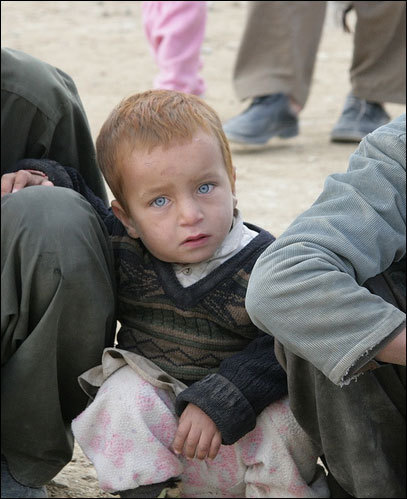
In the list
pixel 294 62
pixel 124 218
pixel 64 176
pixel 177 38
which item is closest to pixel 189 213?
pixel 124 218

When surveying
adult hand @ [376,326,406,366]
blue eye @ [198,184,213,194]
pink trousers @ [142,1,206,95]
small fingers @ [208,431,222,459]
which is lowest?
pink trousers @ [142,1,206,95]

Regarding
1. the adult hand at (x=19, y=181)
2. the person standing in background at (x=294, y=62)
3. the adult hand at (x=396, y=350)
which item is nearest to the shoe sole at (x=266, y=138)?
the person standing in background at (x=294, y=62)

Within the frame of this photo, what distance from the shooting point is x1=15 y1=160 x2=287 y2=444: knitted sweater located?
242cm

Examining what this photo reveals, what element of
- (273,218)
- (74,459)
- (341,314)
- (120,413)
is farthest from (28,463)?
(273,218)

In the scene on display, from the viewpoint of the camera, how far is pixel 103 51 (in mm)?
8836

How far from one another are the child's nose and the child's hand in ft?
1.37

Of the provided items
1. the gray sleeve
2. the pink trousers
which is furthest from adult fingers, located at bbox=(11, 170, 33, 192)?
the pink trousers

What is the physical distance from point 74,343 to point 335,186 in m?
0.65

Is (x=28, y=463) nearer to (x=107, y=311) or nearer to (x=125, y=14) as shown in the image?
(x=107, y=311)

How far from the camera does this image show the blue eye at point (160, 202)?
2.57m

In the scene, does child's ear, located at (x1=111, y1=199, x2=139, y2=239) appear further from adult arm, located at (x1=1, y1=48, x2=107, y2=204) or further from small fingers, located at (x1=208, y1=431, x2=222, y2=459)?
small fingers, located at (x1=208, y1=431, x2=222, y2=459)

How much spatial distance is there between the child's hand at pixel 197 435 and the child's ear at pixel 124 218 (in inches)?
18.5

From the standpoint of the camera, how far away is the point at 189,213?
2.51 metres

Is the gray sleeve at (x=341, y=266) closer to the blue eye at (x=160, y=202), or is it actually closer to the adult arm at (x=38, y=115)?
the blue eye at (x=160, y=202)
